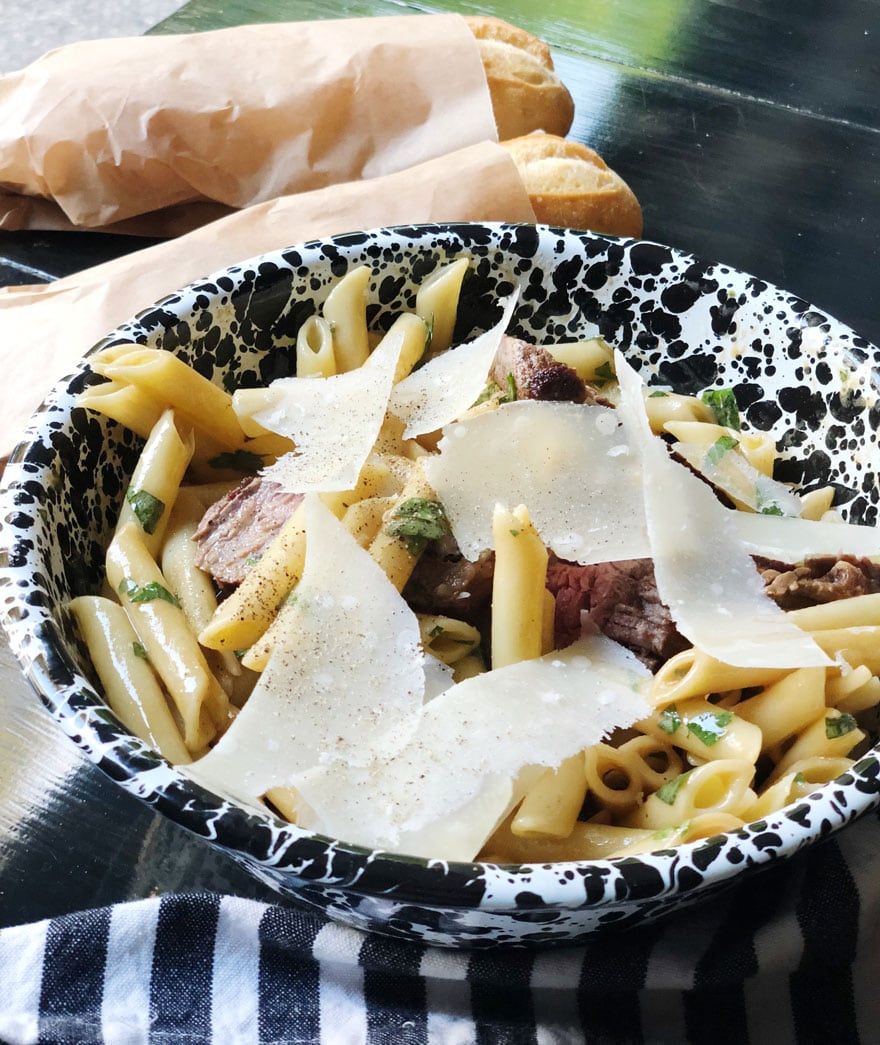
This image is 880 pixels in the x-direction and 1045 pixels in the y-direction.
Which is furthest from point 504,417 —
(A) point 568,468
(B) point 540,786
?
(B) point 540,786

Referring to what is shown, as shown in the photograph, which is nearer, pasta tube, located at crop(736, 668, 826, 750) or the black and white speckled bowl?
the black and white speckled bowl

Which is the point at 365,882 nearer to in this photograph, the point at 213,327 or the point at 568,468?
the point at 568,468

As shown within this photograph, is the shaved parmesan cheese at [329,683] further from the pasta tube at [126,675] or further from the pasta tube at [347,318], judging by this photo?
the pasta tube at [347,318]

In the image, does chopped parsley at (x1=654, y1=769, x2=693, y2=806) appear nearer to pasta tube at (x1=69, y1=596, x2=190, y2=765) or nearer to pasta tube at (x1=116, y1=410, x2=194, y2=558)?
pasta tube at (x1=69, y1=596, x2=190, y2=765)

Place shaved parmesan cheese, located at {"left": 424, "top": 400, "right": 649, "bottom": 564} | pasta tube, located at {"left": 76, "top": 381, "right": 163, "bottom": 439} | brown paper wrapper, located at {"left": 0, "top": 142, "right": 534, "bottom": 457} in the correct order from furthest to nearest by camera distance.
Answer: brown paper wrapper, located at {"left": 0, "top": 142, "right": 534, "bottom": 457}, pasta tube, located at {"left": 76, "top": 381, "right": 163, "bottom": 439}, shaved parmesan cheese, located at {"left": 424, "top": 400, "right": 649, "bottom": 564}

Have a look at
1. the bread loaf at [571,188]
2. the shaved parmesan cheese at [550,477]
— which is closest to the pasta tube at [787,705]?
the shaved parmesan cheese at [550,477]

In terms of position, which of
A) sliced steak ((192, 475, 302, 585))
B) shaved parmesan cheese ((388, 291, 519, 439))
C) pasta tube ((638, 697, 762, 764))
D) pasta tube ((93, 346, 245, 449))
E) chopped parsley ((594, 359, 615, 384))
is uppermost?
pasta tube ((93, 346, 245, 449))

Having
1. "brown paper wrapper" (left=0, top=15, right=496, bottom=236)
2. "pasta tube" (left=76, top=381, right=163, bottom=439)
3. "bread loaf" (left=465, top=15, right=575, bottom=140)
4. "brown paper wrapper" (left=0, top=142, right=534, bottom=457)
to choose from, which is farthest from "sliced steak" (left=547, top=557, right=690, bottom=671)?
"bread loaf" (left=465, top=15, right=575, bottom=140)
